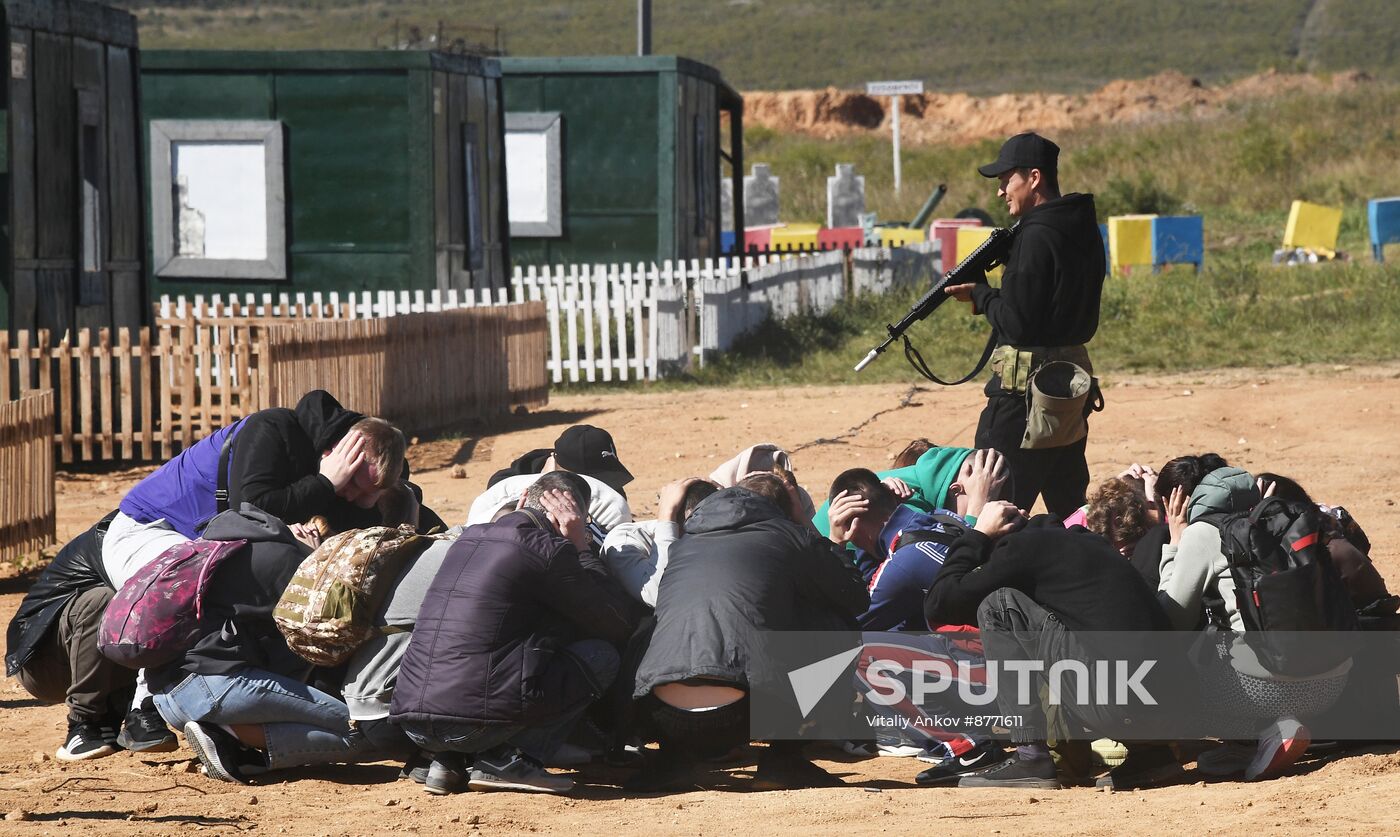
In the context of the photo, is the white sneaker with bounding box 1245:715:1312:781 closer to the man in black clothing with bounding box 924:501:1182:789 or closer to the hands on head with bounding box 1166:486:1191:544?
the man in black clothing with bounding box 924:501:1182:789

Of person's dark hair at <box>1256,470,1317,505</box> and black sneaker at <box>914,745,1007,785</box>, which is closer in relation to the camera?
black sneaker at <box>914,745,1007,785</box>

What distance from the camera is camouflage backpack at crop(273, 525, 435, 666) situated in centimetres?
547

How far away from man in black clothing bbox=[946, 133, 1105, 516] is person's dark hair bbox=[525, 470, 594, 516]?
5.63ft

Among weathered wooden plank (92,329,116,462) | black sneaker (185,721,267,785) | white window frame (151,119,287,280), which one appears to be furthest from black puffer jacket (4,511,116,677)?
white window frame (151,119,287,280)

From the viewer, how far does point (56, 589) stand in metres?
6.15

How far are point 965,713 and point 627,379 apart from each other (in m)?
11.6

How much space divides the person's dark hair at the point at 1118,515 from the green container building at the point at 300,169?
12.8 meters

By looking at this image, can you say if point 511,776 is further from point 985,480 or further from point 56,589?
point 985,480

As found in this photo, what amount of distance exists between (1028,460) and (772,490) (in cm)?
150

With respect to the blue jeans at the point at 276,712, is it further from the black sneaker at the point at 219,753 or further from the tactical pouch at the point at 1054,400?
the tactical pouch at the point at 1054,400

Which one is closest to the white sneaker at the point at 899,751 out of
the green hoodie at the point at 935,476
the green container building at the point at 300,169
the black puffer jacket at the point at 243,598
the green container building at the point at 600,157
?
the green hoodie at the point at 935,476

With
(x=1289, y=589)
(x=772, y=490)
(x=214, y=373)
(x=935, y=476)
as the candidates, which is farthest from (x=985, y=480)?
(x=214, y=373)

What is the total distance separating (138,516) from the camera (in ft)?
20.3

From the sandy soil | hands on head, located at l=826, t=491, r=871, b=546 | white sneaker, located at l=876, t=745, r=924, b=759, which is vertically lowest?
white sneaker, located at l=876, t=745, r=924, b=759
